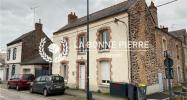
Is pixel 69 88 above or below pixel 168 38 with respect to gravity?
below

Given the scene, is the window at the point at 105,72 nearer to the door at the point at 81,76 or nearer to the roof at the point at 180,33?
the door at the point at 81,76

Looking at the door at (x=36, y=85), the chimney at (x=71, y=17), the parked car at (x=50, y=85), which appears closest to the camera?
the parked car at (x=50, y=85)

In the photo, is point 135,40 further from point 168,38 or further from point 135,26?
point 168,38

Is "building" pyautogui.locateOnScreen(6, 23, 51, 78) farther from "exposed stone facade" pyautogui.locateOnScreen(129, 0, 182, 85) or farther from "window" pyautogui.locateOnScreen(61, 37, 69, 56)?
"exposed stone facade" pyautogui.locateOnScreen(129, 0, 182, 85)

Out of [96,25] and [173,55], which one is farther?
[173,55]

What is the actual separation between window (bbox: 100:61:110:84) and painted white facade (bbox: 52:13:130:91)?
0.36 meters

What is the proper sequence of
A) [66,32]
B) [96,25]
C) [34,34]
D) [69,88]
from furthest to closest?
[34,34]
[66,32]
[69,88]
[96,25]

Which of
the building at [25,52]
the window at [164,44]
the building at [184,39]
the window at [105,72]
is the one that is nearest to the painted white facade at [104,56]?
the window at [105,72]

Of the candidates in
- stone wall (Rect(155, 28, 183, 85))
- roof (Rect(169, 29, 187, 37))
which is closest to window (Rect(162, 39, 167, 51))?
stone wall (Rect(155, 28, 183, 85))

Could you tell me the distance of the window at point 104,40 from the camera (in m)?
17.0

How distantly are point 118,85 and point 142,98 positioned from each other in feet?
6.75

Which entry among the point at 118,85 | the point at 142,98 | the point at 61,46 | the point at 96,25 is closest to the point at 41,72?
the point at 61,46

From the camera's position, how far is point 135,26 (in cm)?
1591

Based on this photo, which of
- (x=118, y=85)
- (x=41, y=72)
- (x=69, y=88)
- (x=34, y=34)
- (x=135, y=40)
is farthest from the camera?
(x=34, y=34)
